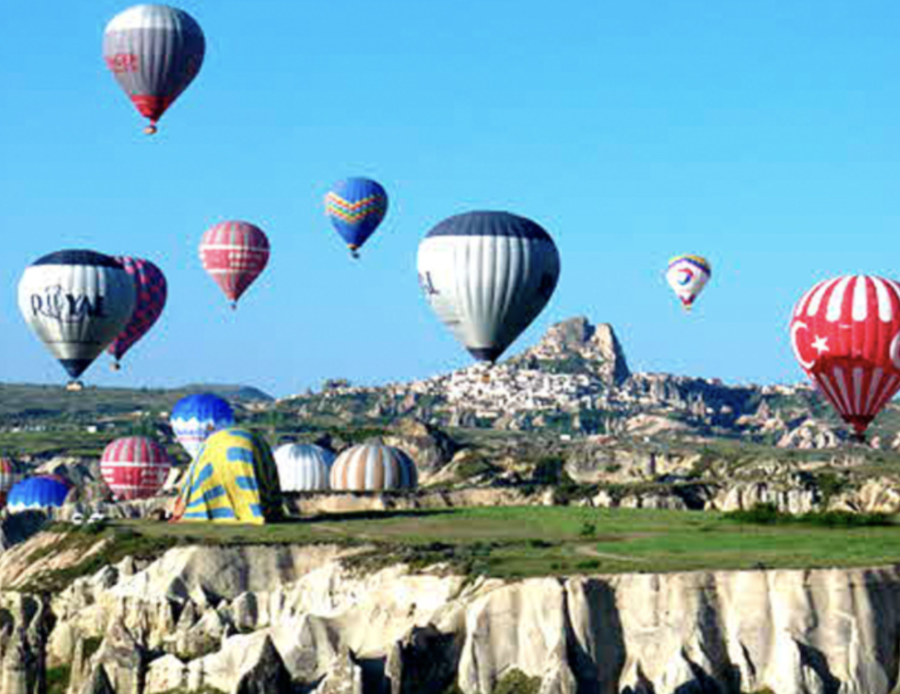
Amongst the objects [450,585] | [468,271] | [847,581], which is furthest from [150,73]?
[847,581]

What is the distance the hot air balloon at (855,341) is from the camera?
365 feet

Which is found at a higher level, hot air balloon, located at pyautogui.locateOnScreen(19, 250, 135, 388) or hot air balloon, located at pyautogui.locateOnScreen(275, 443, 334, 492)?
hot air balloon, located at pyautogui.locateOnScreen(19, 250, 135, 388)

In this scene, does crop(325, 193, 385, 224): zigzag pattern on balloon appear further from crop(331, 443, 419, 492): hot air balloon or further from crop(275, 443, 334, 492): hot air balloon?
crop(331, 443, 419, 492): hot air balloon

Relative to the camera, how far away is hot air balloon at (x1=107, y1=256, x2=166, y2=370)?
559 feet

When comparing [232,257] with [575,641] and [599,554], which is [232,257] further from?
[575,641]

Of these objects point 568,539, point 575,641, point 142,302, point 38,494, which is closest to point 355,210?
point 142,302

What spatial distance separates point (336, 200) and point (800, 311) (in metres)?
79.6

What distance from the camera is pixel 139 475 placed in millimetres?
190125

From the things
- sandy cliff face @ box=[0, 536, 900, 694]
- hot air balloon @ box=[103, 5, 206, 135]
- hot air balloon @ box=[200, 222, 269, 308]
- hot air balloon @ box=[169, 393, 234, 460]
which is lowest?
sandy cliff face @ box=[0, 536, 900, 694]

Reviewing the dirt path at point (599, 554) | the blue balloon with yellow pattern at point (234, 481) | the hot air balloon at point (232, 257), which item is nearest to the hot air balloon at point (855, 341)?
the dirt path at point (599, 554)

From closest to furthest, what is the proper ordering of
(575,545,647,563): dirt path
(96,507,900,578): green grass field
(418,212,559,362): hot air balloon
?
(96,507,900,578): green grass field
(575,545,647,563): dirt path
(418,212,559,362): hot air balloon

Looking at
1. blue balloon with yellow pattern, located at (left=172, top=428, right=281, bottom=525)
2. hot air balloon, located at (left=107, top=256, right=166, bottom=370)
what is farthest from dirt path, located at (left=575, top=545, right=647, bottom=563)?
hot air balloon, located at (left=107, top=256, right=166, bottom=370)

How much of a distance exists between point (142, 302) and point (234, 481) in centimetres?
4567

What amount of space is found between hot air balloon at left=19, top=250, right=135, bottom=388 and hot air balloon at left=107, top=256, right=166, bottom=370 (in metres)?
15.5
